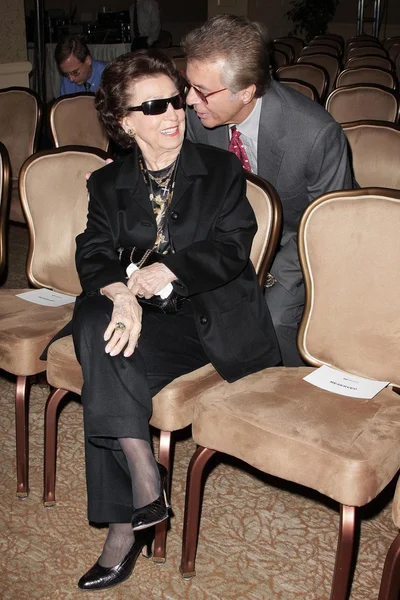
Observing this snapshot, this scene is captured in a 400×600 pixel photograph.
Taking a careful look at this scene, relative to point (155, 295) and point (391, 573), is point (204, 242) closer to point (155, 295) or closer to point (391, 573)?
point (155, 295)

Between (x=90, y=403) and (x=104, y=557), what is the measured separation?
1.37ft

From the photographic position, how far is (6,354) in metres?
2.35

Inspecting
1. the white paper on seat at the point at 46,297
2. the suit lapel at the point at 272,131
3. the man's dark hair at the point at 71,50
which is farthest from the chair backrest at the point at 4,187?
the man's dark hair at the point at 71,50

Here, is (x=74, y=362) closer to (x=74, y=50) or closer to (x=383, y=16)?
(x=74, y=50)

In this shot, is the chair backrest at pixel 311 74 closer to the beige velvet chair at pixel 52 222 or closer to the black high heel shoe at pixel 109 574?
the beige velvet chair at pixel 52 222

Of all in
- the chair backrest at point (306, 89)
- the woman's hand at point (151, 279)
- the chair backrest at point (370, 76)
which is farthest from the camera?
the chair backrest at point (370, 76)

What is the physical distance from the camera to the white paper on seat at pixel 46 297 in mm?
2627

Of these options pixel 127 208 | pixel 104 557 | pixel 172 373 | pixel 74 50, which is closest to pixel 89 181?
pixel 127 208

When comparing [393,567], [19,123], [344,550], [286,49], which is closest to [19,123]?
[19,123]

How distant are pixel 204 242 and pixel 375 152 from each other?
1.26 m

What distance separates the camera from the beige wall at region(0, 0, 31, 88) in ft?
20.5

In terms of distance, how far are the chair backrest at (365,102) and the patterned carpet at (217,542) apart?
2.43 metres

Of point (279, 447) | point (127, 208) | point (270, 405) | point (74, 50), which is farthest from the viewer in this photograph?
point (74, 50)

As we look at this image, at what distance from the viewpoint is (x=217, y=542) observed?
2.15m
